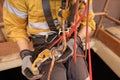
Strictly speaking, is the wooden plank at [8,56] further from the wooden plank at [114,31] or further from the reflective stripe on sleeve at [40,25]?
the wooden plank at [114,31]

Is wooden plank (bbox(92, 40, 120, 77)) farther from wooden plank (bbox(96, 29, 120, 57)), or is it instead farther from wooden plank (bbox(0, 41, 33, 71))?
wooden plank (bbox(0, 41, 33, 71))

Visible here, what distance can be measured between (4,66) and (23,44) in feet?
2.44

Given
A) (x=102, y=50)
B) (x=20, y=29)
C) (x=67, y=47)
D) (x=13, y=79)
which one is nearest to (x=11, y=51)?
(x=13, y=79)

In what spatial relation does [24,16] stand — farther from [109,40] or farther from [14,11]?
[109,40]

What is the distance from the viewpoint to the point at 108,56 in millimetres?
1737

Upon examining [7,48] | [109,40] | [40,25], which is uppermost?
[40,25]

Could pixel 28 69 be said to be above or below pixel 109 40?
above

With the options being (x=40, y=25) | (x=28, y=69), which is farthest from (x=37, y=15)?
(x=28, y=69)

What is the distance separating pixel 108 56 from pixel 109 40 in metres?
0.16

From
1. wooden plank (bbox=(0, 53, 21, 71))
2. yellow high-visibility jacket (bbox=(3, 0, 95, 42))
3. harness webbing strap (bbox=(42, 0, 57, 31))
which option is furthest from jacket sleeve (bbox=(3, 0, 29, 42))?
wooden plank (bbox=(0, 53, 21, 71))

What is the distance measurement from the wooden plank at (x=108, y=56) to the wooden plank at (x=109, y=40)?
0.03 metres

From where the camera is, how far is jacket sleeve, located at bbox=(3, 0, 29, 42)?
0.86 m

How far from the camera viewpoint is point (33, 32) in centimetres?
93

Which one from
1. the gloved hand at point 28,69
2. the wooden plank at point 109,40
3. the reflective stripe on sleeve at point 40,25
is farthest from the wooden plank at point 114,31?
the gloved hand at point 28,69
